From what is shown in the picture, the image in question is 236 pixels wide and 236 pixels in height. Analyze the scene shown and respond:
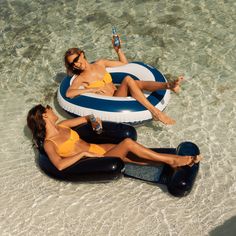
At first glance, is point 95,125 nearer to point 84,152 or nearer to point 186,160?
point 84,152

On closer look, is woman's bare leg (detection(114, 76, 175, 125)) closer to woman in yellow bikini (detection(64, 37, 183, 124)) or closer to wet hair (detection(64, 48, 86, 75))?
woman in yellow bikini (detection(64, 37, 183, 124))

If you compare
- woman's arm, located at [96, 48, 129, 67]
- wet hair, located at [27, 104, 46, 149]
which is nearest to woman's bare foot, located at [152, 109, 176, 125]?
woman's arm, located at [96, 48, 129, 67]

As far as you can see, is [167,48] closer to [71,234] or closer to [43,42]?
[43,42]

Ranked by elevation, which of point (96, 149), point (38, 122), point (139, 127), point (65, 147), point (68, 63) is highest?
point (68, 63)

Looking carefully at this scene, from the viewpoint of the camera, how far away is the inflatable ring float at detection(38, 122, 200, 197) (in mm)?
4484

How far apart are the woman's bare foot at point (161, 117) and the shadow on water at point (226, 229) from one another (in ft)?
4.88

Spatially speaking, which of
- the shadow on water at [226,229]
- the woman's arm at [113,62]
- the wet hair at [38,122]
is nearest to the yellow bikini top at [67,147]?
the wet hair at [38,122]

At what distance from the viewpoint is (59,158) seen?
15.0 ft

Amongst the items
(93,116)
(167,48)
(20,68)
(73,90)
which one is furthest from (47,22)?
(93,116)

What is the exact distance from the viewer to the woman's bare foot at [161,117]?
17.3 ft

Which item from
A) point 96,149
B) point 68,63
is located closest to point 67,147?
point 96,149

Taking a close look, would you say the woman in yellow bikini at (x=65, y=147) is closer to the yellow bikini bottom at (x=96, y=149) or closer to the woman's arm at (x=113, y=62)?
the yellow bikini bottom at (x=96, y=149)

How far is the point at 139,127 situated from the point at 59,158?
4.79 feet

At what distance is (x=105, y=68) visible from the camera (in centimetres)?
588
